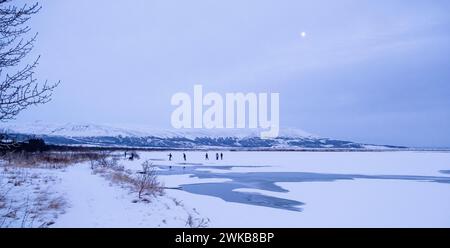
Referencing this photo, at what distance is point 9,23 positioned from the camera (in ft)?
17.3

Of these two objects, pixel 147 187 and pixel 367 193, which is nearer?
pixel 147 187

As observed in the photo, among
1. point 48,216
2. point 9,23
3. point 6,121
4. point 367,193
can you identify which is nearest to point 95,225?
point 48,216

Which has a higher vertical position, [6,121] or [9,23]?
[9,23]

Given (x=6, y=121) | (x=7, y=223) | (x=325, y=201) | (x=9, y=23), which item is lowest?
(x=325, y=201)

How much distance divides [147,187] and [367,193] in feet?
28.4
